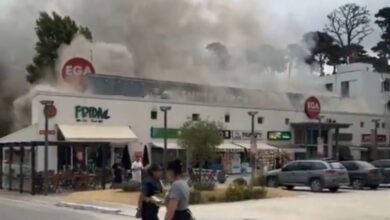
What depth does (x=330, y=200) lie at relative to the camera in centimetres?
2577

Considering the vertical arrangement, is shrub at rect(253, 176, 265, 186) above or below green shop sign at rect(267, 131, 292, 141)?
below

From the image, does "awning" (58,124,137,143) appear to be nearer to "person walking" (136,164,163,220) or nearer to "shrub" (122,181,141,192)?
"shrub" (122,181,141,192)

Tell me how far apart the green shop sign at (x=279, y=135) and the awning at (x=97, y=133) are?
1347cm

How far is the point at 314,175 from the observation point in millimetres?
31516

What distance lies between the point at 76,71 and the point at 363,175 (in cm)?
2459

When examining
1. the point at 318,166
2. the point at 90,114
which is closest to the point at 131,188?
the point at 318,166

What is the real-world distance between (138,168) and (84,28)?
114 feet

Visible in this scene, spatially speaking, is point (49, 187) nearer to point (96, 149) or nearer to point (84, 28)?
point (96, 149)

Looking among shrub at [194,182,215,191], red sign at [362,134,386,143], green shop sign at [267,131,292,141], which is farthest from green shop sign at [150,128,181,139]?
red sign at [362,134,386,143]

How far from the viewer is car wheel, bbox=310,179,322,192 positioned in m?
31.2

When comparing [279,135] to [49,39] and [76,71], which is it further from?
[49,39]

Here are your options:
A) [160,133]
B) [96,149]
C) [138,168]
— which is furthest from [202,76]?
[138,168]

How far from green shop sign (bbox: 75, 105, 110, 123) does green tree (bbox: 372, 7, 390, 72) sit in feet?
196

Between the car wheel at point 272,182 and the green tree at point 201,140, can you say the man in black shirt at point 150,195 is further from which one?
the green tree at point 201,140
